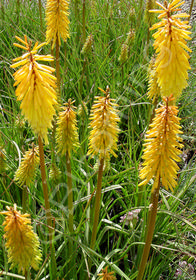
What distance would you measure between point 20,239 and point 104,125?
0.62m

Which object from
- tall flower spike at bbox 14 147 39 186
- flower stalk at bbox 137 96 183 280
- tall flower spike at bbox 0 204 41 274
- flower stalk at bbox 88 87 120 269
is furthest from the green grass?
flower stalk at bbox 137 96 183 280

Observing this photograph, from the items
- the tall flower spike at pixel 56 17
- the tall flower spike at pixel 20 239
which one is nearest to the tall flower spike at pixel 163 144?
the tall flower spike at pixel 20 239

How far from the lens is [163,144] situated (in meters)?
1.45

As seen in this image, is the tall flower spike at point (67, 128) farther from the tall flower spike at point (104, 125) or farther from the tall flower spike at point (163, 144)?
the tall flower spike at point (163, 144)

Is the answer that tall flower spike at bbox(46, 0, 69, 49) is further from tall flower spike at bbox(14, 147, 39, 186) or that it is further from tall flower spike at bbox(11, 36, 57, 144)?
tall flower spike at bbox(11, 36, 57, 144)

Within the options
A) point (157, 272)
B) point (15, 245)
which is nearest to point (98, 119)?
point (15, 245)

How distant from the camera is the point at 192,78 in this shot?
173 inches

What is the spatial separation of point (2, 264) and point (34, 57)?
60.9 inches

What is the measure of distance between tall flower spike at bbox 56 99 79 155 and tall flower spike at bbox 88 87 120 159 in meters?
0.20

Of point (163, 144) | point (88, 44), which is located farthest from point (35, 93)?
point (88, 44)

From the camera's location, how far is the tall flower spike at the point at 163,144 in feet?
4.70

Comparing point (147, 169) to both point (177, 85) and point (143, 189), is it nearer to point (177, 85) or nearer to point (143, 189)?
point (177, 85)

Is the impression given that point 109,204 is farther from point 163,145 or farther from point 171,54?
point 171,54

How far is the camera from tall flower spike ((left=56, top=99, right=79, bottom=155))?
1.85 meters
